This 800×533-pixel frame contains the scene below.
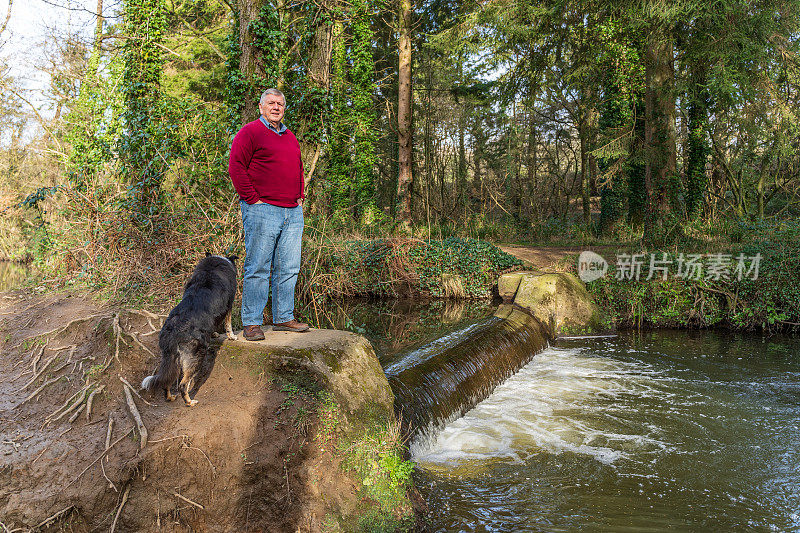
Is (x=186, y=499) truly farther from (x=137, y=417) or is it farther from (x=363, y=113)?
(x=363, y=113)

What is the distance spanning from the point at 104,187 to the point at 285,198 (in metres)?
5.42

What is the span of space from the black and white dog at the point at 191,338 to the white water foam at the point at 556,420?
2.31 meters

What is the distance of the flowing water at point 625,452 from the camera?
171 inches

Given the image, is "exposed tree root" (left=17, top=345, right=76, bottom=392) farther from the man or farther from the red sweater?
the red sweater

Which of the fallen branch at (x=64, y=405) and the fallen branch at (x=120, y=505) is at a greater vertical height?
the fallen branch at (x=64, y=405)

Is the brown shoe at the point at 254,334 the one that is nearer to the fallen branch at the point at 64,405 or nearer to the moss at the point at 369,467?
the moss at the point at 369,467

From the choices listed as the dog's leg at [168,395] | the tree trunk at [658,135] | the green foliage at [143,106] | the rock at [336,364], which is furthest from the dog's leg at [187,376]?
the tree trunk at [658,135]

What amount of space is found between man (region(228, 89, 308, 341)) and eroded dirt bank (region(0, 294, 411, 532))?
2.50 feet

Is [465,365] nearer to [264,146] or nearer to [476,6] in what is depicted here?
[264,146]

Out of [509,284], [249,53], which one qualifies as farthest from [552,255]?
[249,53]

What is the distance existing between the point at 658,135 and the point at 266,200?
13.3 m

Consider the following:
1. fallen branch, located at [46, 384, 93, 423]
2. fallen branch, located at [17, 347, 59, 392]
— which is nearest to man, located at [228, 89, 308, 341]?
fallen branch, located at [46, 384, 93, 423]

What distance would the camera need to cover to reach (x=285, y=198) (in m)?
4.63

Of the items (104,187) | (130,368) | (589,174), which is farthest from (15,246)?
(589,174)
